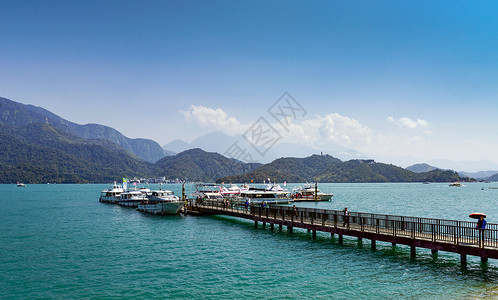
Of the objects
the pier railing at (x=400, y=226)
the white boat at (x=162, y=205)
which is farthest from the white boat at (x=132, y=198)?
the pier railing at (x=400, y=226)

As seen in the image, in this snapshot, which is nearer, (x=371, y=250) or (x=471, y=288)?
(x=471, y=288)

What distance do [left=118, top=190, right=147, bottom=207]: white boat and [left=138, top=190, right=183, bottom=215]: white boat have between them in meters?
10.5

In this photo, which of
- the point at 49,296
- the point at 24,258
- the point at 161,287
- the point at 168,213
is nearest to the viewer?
the point at 49,296

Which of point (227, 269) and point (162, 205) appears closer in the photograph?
point (227, 269)

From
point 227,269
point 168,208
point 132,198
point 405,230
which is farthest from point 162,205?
point 405,230

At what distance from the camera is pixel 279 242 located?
131ft

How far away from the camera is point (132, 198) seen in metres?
91.4

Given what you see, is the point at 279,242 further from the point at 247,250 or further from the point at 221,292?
the point at 221,292

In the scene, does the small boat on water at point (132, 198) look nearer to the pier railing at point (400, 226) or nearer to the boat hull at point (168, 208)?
the boat hull at point (168, 208)

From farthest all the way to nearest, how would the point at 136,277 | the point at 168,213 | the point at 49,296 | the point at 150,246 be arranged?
1. the point at 168,213
2. the point at 150,246
3. the point at 136,277
4. the point at 49,296

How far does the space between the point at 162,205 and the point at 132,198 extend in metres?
24.6

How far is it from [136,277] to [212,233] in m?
20.9

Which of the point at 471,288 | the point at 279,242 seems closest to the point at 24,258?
the point at 279,242

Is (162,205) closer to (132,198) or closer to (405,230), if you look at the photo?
(132,198)
